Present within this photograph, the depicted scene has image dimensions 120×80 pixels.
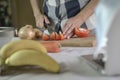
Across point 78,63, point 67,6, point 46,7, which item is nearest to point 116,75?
point 78,63

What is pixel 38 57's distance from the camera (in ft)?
2.00

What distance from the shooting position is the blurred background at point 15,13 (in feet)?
8.49

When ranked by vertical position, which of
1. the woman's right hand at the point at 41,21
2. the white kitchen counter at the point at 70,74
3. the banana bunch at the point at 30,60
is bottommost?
the woman's right hand at the point at 41,21

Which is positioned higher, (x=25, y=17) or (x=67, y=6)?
(x=67, y=6)

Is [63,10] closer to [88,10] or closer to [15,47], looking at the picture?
[88,10]

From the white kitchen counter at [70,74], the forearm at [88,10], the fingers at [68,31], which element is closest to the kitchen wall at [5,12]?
the forearm at [88,10]

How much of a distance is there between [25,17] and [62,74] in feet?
6.71

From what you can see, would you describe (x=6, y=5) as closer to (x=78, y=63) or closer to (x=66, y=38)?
(x=66, y=38)

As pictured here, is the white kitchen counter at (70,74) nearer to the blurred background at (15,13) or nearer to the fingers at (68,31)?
the fingers at (68,31)

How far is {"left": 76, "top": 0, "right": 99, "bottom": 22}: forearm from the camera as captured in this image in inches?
57.4

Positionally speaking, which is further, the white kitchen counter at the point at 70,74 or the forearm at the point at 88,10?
the forearm at the point at 88,10

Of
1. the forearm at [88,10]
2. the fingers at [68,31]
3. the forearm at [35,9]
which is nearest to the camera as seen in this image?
the fingers at [68,31]

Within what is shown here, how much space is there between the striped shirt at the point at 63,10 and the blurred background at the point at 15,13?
941mm

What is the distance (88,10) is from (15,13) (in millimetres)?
1259
